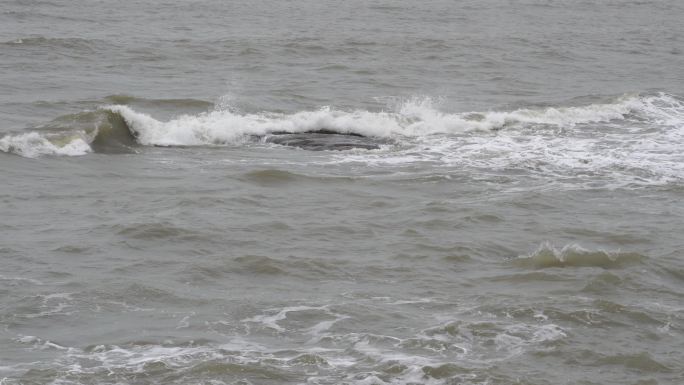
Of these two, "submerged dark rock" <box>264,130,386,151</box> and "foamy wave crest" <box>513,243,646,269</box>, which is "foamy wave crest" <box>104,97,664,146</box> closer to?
"submerged dark rock" <box>264,130,386,151</box>

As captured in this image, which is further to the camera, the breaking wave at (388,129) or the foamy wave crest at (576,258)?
the breaking wave at (388,129)

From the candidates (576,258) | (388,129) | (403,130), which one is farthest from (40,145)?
(576,258)

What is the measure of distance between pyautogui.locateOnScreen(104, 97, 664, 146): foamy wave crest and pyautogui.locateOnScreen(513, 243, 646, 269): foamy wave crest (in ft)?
24.3

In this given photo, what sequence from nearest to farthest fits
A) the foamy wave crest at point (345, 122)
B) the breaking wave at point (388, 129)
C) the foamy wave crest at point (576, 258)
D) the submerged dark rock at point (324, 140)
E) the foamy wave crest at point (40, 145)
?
the foamy wave crest at point (576, 258)
the foamy wave crest at point (40, 145)
the breaking wave at point (388, 129)
the submerged dark rock at point (324, 140)
the foamy wave crest at point (345, 122)

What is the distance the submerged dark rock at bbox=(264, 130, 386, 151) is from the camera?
17.5 meters

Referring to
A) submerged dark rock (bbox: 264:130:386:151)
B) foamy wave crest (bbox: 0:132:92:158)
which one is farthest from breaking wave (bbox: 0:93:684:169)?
submerged dark rock (bbox: 264:130:386:151)

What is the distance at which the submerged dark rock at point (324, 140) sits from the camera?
57.5 ft

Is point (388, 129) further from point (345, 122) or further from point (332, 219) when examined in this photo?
point (332, 219)

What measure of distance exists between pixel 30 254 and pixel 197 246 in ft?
5.98

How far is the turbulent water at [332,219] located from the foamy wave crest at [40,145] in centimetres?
7

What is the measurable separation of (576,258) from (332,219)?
3.18m

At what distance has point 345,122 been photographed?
1911cm

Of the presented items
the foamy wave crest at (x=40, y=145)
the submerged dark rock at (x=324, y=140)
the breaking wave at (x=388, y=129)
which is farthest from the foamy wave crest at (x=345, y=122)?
the foamy wave crest at (x=40, y=145)

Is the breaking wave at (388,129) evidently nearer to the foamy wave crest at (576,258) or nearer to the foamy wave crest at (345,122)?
the foamy wave crest at (345,122)
